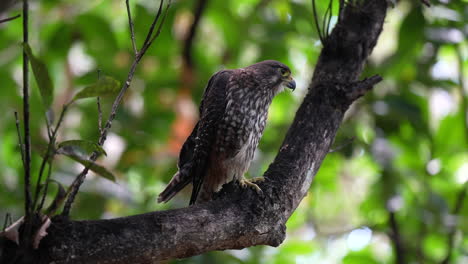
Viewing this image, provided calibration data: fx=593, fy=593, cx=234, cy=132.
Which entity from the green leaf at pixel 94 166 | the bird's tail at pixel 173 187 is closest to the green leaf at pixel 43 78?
the green leaf at pixel 94 166

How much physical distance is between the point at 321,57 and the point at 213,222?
1417mm

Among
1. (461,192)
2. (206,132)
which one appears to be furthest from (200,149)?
(461,192)

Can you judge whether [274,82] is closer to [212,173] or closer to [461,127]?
[212,173]

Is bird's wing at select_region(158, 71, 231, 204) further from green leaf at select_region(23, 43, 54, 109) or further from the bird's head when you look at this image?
green leaf at select_region(23, 43, 54, 109)

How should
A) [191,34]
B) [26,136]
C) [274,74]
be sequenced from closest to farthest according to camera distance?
[26,136] < [274,74] < [191,34]

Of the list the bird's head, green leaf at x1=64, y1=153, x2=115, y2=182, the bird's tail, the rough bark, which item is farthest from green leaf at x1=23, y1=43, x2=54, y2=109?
the bird's head

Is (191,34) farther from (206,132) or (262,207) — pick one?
(262,207)

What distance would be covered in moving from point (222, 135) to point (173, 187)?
399 mm

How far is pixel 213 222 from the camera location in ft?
6.78

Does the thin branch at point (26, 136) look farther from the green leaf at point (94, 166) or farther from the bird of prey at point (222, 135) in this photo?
the bird of prey at point (222, 135)

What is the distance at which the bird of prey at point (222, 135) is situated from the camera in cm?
329

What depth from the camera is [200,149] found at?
3.29 m

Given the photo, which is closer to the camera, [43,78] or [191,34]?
[43,78]

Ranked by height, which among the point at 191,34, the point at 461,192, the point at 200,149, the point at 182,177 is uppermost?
the point at 191,34
